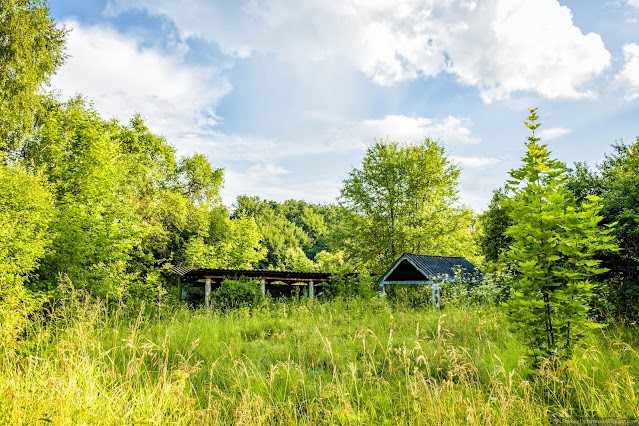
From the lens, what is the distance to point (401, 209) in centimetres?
2769

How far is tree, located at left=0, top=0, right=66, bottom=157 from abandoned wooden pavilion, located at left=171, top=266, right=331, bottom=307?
28.9ft

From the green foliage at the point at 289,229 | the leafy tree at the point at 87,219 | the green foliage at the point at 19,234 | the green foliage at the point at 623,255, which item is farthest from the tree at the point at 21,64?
the green foliage at the point at 289,229

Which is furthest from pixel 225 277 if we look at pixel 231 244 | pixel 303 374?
pixel 231 244

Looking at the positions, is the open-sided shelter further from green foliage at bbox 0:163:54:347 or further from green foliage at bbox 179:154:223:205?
green foliage at bbox 179:154:223:205

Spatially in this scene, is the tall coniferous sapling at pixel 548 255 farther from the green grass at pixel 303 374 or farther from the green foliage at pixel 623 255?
the green foliage at pixel 623 255

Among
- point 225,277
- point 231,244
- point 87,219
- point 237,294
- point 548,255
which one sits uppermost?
point 87,219

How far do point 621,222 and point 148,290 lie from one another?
1521 cm

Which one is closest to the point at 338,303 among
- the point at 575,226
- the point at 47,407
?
the point at 575,226

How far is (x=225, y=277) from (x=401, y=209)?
14851 mm

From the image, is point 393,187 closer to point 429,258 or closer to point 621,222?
point 429,258

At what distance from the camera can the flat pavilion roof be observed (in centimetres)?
1734

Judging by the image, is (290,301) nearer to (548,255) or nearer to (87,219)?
(87,219)

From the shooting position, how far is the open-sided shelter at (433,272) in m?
14.9

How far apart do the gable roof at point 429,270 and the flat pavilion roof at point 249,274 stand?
4.14 m
